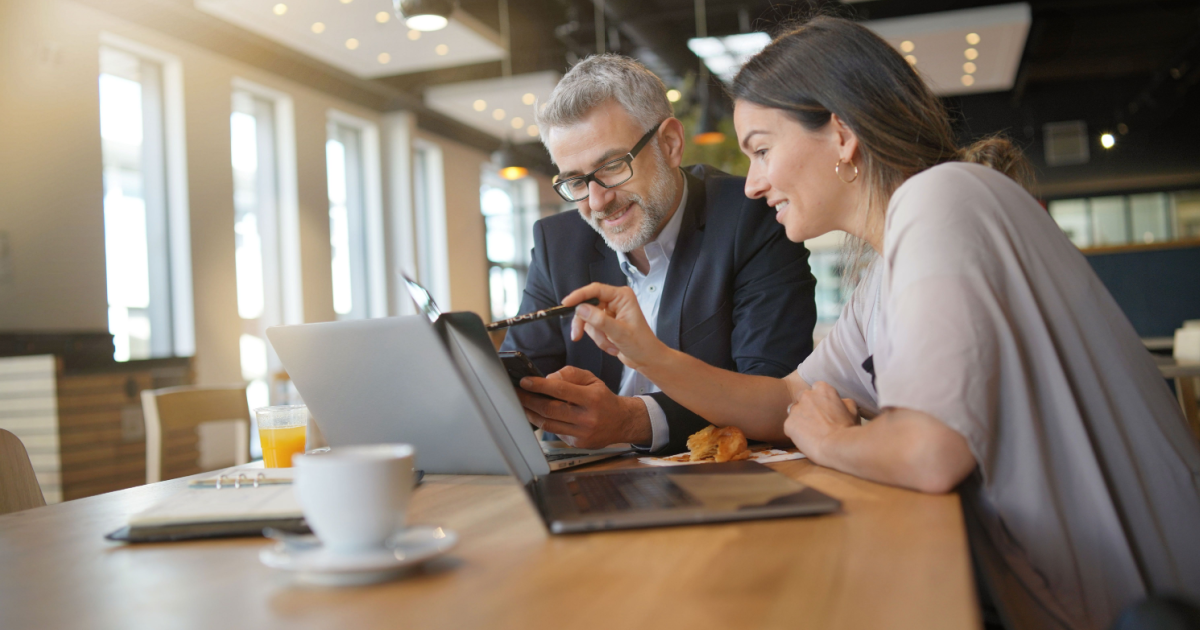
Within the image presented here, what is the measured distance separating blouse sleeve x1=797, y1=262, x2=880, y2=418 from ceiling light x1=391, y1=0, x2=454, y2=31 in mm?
3509

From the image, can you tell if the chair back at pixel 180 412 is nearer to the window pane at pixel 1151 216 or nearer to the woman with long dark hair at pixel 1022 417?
the woman with long dark hair at pixel 1022 417

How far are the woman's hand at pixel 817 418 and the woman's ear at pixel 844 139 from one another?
355mm

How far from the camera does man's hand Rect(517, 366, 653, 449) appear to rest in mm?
1280

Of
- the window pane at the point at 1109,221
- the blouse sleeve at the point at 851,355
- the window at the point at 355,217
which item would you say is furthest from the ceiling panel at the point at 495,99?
the window pane at the point at 1109,221

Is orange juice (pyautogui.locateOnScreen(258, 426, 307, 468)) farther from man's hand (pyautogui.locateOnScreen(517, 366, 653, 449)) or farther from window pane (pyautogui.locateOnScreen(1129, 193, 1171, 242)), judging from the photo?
window pane (pyautogui.locateOnScreen(1129, 193, 1171, 242))

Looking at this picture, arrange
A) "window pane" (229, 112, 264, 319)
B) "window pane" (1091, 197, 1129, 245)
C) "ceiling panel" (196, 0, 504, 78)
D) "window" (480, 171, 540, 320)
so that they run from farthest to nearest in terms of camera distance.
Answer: "window" (480, 171, 540, 320), "window pane" (1091, 197, 1129, 245), "window pane" (229, 112, 264, 319), "ceiling panel" (196, 0, 504, 78)

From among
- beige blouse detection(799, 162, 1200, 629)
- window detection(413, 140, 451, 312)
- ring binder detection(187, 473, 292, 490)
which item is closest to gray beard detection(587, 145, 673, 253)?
beige blouse detection(799, 162, 1200, 629)

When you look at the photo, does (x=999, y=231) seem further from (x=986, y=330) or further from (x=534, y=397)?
(x=534, y=397)

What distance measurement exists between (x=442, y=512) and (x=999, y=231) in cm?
67

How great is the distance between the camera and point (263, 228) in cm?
728

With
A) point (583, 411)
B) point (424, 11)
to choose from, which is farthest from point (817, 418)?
point (424, 11)

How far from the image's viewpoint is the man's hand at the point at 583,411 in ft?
4.20

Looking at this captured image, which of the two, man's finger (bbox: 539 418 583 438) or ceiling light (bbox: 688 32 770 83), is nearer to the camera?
man's finger (bbox: 539 418 583 438)

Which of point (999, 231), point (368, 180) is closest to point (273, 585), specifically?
point (999, 231)
